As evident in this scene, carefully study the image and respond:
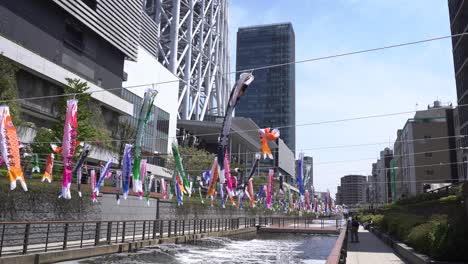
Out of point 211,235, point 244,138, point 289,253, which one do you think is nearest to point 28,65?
point 211,235

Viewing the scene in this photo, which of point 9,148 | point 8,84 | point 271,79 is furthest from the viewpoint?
point 271,79

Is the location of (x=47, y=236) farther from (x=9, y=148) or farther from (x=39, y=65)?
(x=39, y=65)

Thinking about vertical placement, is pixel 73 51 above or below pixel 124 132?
above

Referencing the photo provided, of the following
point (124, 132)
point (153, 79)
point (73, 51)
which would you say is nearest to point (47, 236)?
point (73, 51)

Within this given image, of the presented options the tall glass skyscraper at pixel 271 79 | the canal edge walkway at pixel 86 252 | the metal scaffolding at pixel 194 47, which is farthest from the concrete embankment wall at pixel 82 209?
the tall glass skyscraper at pixel 271 79

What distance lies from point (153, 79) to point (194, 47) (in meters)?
44.3

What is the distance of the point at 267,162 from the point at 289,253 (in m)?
118

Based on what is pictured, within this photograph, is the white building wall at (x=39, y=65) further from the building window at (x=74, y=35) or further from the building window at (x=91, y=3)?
the building window at (x=91, y=3)

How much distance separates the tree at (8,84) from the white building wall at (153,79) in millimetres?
20682

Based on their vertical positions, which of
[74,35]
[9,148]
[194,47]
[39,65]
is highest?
[194,47]

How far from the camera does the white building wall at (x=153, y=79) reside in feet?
193

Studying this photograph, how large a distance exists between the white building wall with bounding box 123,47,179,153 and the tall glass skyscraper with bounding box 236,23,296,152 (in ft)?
343

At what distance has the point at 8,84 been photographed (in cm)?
3095

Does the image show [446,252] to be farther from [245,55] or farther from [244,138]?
[245,55]
